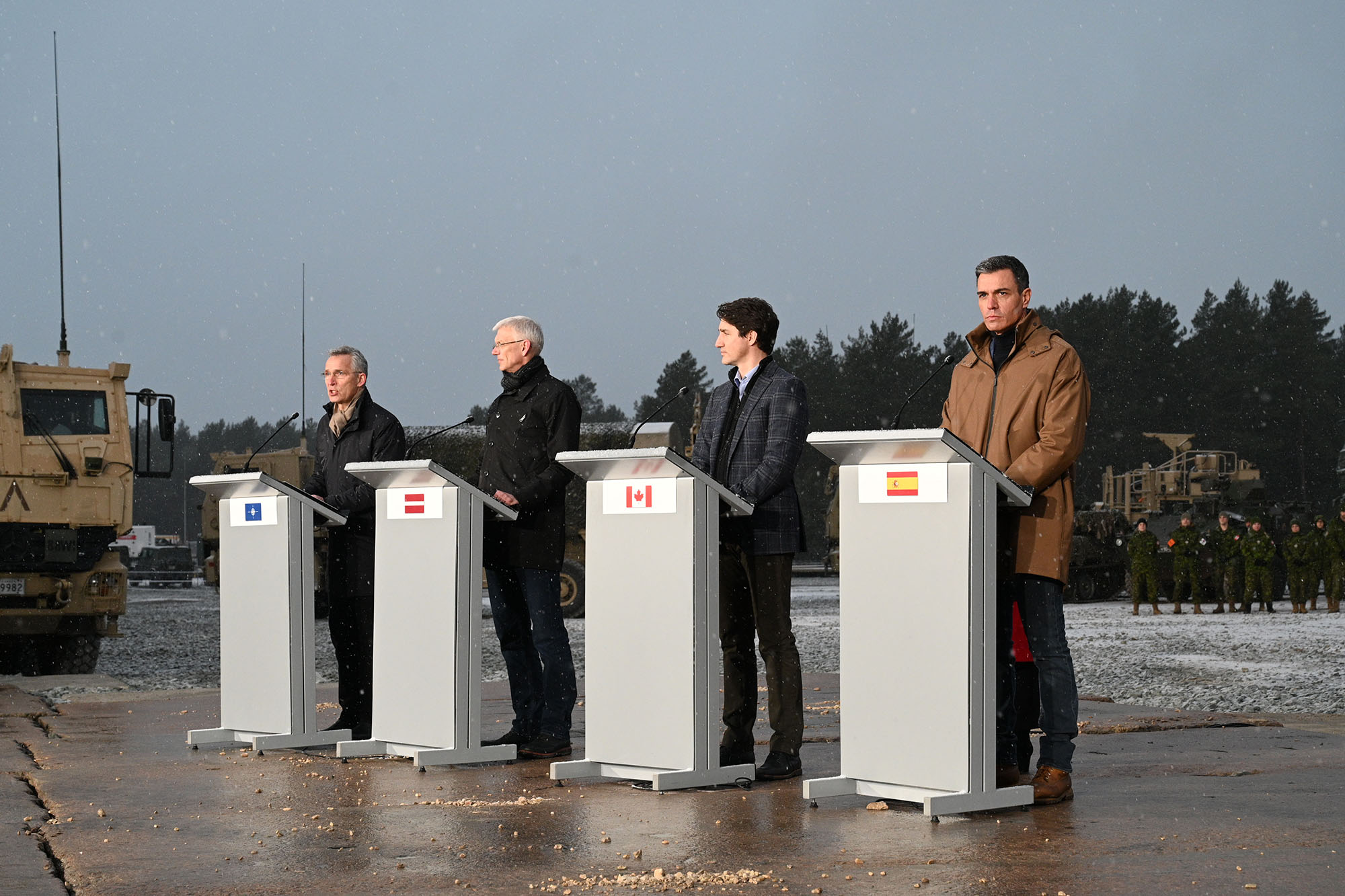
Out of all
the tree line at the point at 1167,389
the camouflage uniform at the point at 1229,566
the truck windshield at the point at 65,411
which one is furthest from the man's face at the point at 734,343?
the tree line at the point at 1167,389

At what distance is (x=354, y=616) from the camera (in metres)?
7.64

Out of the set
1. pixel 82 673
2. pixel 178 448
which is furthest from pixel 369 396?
pixel 178 448

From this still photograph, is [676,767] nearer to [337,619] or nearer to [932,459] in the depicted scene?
[932,459]

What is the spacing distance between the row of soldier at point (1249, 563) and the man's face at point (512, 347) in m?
20.1

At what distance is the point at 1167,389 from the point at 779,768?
73.4 meters

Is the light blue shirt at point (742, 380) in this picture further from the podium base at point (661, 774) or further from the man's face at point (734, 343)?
the podium base at point (661, 774)

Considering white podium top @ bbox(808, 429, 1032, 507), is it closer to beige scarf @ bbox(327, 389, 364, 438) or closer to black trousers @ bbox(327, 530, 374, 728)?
black trousers @ bbox(327, 530, 374, 728)

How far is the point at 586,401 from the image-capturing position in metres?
131

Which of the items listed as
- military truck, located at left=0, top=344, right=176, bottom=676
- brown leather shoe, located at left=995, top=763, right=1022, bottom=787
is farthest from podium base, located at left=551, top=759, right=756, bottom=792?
military truck, located at left=0, top=344, right=176, bottom=676

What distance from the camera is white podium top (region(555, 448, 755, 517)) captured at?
5797mm

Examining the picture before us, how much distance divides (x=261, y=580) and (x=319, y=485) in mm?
636

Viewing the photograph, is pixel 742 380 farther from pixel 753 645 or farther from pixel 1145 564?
pixel 1145 564

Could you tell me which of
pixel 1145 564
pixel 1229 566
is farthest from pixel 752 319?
pixel 1229 566

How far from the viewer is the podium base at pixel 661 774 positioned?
5812mm
